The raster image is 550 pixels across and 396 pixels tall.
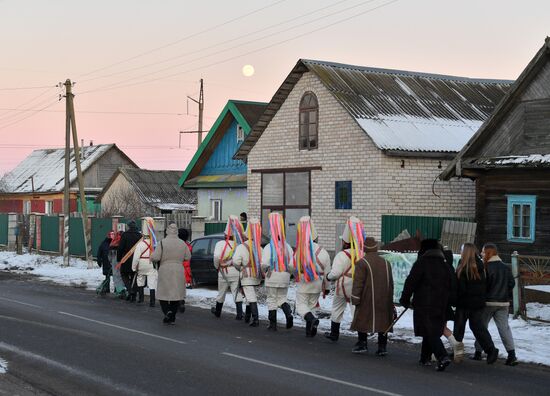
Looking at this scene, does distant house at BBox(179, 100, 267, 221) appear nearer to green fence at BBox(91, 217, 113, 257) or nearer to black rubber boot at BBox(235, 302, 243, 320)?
green fence at BBox(91, 217, 113, 257)

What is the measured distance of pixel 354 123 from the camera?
91.1 ft

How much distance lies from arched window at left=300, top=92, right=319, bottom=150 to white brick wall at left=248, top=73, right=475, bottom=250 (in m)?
0.21

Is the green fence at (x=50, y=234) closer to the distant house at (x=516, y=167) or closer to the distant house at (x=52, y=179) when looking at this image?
the distant house at (x=516, y=167)

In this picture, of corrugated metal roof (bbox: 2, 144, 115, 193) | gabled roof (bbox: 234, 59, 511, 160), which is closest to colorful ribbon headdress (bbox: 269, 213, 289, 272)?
gabled roof (bbox: 234, 59, 511, 160)

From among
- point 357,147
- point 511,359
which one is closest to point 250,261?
point 511,359

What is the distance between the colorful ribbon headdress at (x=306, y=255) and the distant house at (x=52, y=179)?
53.3 metres

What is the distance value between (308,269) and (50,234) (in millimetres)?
27371

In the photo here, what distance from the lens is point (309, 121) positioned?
29.7m

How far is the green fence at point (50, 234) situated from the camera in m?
40.2

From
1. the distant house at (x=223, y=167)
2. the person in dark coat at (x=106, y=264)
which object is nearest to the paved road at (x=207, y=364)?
the person in dark coat at (x=106, y=264)

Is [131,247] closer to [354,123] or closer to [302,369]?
[354,123]

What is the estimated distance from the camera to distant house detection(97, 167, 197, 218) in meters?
56.9

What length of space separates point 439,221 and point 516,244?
3035 mm

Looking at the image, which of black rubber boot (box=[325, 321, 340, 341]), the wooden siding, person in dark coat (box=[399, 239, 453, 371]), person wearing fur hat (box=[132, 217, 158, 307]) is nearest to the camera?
person in dark coat (box=[399, 239, 453, 371])
